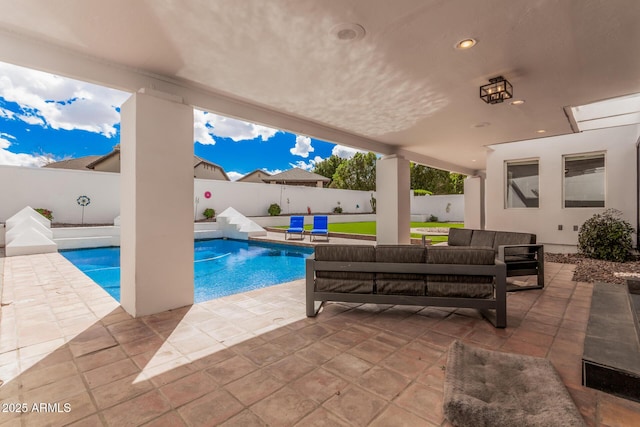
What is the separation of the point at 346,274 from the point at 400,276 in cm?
60

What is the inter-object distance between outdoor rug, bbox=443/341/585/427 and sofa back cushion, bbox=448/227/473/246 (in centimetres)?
324

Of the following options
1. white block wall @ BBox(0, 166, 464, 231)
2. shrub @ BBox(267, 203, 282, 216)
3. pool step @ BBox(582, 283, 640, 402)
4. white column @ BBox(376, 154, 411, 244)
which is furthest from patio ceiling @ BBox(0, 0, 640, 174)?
shrub @ BBox(267, 203, 282, 216)

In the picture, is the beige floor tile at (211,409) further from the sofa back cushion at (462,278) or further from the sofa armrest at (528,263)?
the sofa armrest at (528,263)

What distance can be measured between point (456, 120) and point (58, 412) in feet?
20.4

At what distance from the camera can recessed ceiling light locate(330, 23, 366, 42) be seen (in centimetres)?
258

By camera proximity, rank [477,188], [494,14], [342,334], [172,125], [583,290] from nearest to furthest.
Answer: [494,14] < [342,334] < [172,125] < [583,290] < [477,188]

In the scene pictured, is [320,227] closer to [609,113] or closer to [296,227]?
[296,227]

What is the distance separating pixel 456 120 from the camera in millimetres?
5395

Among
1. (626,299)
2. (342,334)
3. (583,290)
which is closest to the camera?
(342,334)

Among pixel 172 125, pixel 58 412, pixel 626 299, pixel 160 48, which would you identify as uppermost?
pixel 160 48

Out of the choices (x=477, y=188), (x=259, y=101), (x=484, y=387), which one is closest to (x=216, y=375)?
(x=484, y=387)

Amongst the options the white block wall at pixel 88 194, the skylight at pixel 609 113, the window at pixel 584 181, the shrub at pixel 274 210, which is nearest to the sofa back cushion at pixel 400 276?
the skylight at pixel 609 113

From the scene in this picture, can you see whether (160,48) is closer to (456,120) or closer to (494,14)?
(494,14)

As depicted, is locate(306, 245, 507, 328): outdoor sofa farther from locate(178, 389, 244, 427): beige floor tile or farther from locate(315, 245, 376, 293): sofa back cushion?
locate(178, 389, 244, 427): beige floor tile
